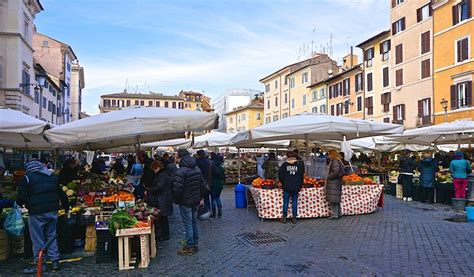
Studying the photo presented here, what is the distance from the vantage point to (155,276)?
5785 mm

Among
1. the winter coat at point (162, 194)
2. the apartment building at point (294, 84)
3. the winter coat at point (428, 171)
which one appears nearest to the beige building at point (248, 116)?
the apartment building at point (294, 84)

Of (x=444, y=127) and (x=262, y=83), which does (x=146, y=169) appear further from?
(x=262, y=83)

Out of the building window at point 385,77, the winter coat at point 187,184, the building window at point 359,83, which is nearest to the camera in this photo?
the winter coat at point 187,184

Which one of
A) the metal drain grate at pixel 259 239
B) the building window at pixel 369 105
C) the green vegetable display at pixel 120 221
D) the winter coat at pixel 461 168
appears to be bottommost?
the metal drain grate at pixel 259 239

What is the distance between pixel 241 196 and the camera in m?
12.1

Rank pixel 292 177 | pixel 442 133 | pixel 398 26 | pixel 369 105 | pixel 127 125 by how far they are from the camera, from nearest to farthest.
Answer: pixel 127 125 < pixel 292 177 < pixel 442 133 < pixel 398 26 < pixel 369 105

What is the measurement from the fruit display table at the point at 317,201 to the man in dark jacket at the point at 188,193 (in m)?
3.09

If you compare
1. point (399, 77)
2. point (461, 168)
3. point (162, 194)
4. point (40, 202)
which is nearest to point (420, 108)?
point (399, 77)

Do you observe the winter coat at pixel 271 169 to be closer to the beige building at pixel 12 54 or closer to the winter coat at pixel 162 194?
the winter coat at pixel 162 194

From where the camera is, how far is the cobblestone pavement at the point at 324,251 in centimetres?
593

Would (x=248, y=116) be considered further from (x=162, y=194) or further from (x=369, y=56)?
(x=162, y=194)

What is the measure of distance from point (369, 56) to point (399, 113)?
867 cm

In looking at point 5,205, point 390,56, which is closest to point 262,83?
point 390,56

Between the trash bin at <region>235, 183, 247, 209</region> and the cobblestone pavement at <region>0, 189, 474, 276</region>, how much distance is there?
7.09 feet
